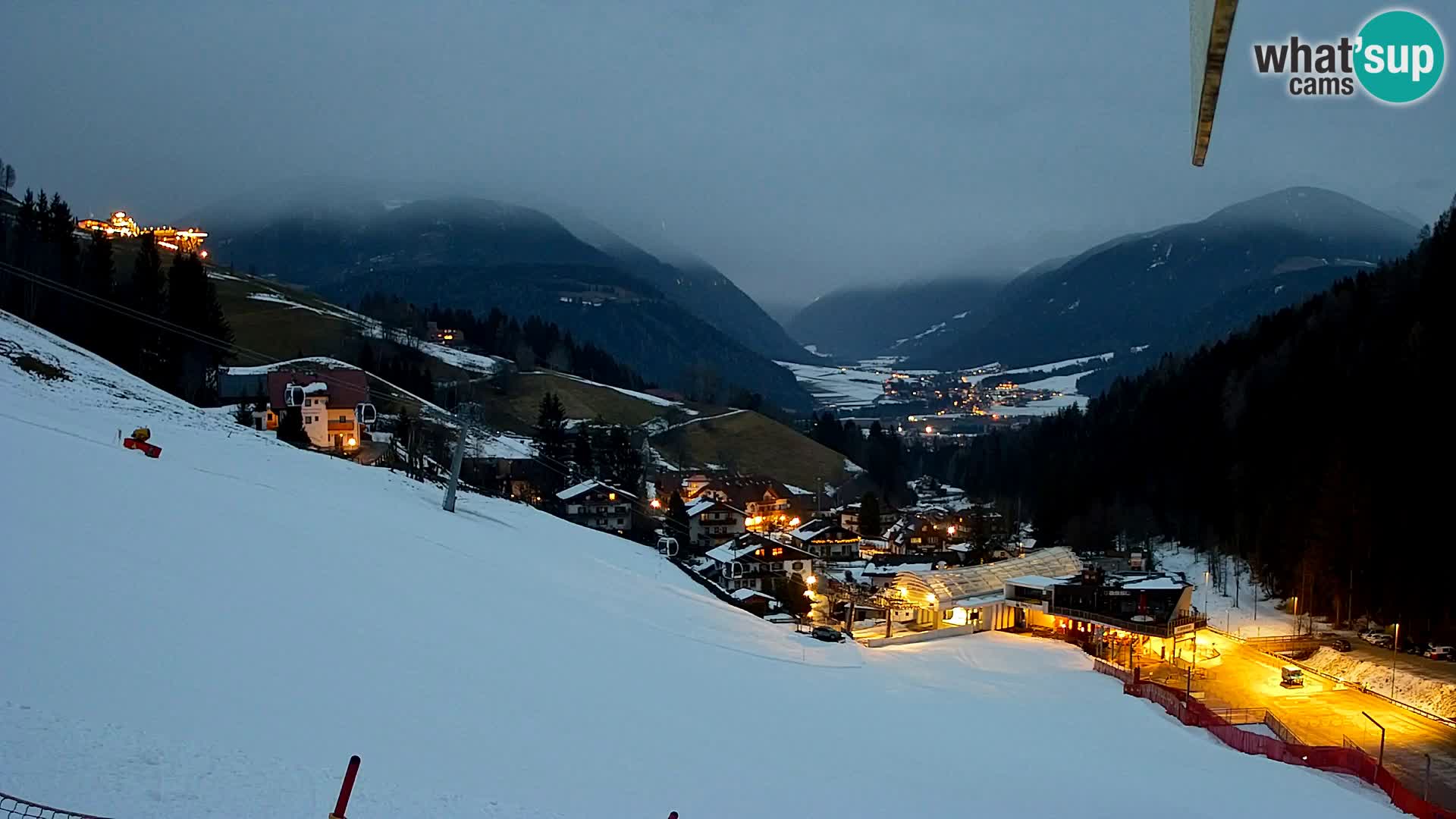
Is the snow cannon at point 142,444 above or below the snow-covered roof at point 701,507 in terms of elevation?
above

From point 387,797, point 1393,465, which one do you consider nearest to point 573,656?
point 387,797

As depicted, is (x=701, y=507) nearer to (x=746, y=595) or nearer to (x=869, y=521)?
(x=869, y=521)

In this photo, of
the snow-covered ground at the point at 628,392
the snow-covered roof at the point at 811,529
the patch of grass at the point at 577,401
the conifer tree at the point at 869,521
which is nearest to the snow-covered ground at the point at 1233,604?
the conifer tree at the point at 869,521

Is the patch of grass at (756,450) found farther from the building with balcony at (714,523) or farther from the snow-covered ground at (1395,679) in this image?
the snow-covered ground at (1395,679)

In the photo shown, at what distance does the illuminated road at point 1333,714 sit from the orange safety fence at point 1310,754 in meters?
0.99

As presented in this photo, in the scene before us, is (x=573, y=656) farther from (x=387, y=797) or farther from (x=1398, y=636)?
(x=1398, y=636)

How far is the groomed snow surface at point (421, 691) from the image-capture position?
7.31 meters

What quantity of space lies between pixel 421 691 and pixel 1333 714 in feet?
79.2

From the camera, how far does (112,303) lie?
46750mm

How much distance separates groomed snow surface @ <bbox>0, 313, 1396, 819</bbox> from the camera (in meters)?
7.31

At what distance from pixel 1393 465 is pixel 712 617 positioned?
98.5ft

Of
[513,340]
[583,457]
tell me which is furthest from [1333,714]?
[513,340]

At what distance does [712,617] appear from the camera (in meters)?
20.7

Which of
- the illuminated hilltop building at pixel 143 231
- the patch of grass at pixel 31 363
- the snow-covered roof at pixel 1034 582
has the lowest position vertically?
the snow-covered roof at pixel 1034 582
